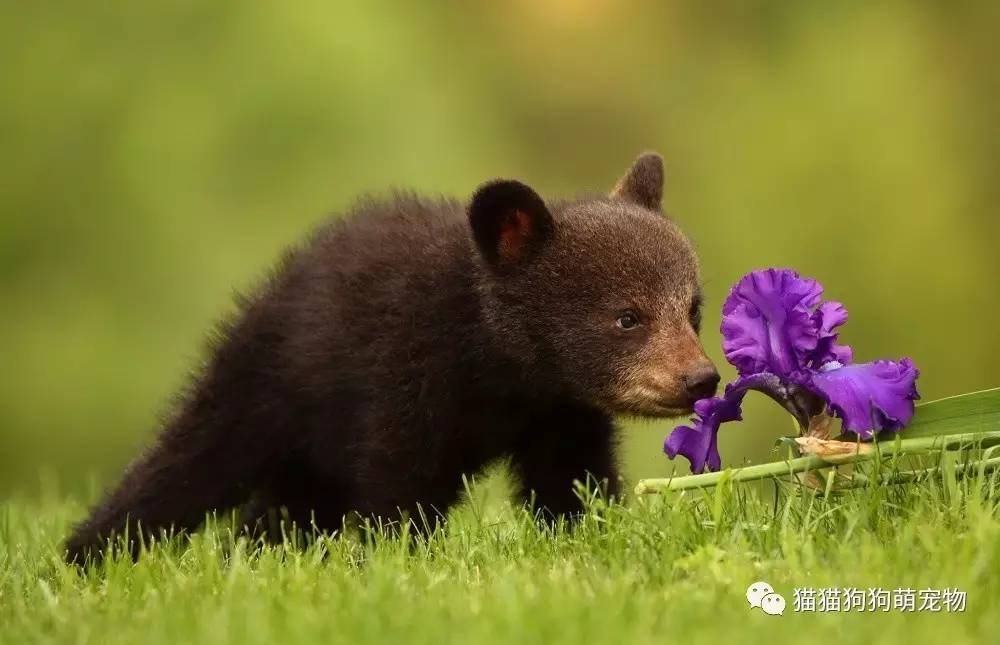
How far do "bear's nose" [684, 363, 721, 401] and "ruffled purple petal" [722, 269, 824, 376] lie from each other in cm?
22

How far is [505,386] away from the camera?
16.3 ft

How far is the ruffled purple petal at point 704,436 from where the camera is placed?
14.3ft

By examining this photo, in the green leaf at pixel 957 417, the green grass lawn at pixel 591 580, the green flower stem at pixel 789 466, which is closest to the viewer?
the green grass lawn at pixel 591 580

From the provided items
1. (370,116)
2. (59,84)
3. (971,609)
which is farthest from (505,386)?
(59,84)

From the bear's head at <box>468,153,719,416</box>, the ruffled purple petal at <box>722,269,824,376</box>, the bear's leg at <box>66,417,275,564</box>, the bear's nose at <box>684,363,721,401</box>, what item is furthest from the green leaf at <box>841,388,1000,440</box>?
the bear's leg at <box>66,417,275,564</box>

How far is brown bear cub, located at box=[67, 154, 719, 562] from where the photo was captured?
4816 millimetres

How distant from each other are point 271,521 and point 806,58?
24.6ft

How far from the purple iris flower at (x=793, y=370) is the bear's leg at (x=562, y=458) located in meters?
0.83

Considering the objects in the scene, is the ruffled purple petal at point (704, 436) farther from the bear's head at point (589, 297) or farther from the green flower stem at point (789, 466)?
the bear's head at point (589, 297)

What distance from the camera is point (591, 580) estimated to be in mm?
3643

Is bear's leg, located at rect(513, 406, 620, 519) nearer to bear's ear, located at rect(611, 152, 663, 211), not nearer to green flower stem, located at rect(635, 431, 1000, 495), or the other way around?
bear's ear, located at rect(611, 152, 663, 211)

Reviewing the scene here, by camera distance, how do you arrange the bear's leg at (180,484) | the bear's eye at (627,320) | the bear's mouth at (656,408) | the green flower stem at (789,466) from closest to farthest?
the green flower stem at (789,466) < the bear's mouth at (656,408) < the bear's eye at (627,320) < the bear's leg at (180,484)

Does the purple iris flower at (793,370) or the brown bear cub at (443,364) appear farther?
the brown bear cub at (443,364)

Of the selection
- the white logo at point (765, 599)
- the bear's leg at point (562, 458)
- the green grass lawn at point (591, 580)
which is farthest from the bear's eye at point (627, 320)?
the white logo at point (765, 599)
